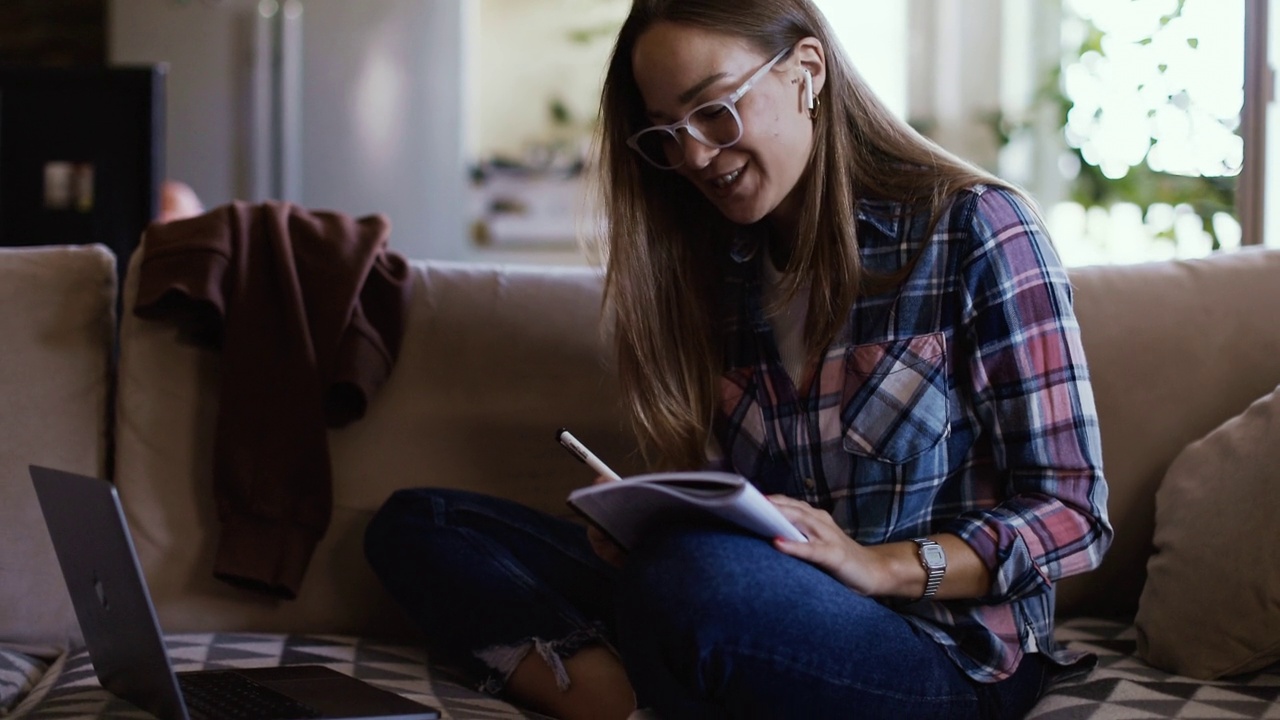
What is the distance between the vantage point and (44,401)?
1.67 metres

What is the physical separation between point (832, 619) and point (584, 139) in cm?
409

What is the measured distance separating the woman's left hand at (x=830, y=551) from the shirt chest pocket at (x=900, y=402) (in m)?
0.15

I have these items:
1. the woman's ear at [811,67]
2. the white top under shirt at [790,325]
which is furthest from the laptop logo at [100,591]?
the woman's ear at [811,67]

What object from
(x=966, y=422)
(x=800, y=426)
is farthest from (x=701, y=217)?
(x=966, y=422)

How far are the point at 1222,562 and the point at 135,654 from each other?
1.08m

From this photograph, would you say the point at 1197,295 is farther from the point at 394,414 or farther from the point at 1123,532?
the point at 394,414

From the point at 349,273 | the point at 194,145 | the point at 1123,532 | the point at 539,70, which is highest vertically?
the point at 539,70

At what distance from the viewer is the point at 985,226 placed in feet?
4.12

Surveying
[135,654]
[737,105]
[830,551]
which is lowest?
[135,654]

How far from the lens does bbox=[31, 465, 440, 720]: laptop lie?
106 cm

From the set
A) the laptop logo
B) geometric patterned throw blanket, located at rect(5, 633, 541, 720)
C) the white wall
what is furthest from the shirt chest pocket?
the white wall

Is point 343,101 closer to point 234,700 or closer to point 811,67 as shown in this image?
point 811,67

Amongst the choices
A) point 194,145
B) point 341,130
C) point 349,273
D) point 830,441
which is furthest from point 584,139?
point 830,441

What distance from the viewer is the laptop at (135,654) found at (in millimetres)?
1059
